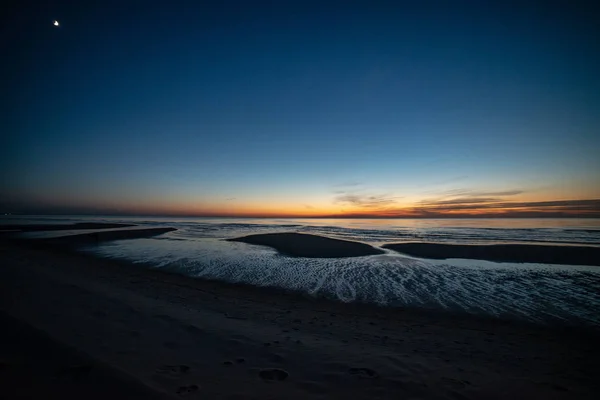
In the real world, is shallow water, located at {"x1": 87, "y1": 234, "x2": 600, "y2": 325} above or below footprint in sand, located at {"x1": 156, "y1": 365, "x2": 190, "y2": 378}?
below

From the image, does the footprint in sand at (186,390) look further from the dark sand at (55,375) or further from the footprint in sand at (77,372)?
the footprint in sand at (77,372)

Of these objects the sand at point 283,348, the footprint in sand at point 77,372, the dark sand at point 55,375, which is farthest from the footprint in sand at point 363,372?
the footprint in sand at point 77,372

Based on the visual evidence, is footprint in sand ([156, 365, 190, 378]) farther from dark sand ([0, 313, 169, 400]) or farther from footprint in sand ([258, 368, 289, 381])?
footprint in sand ([258, 368, 289, 381])

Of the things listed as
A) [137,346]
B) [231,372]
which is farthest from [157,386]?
[137,346]

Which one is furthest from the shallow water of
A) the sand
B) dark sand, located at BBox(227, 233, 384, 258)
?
dark sand, located at BBox(227, 233, 384, 258)

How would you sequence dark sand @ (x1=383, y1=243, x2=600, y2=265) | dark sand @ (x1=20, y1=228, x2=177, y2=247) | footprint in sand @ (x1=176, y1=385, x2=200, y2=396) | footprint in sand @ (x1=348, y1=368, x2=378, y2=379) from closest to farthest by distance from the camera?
footprint in sand @ (x1=176, y1=385, x2=200, y2=396)
footprint in sand @ (x1=348, y1=368, x2=378, y2=379)
dark sand @ (x1=383, y1=243, x2=600, y2=265)
dark sand @ (x1=20, y1=228, x2=177, y2=247)

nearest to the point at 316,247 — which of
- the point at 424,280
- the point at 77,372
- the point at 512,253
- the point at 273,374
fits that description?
the point at 424,280
